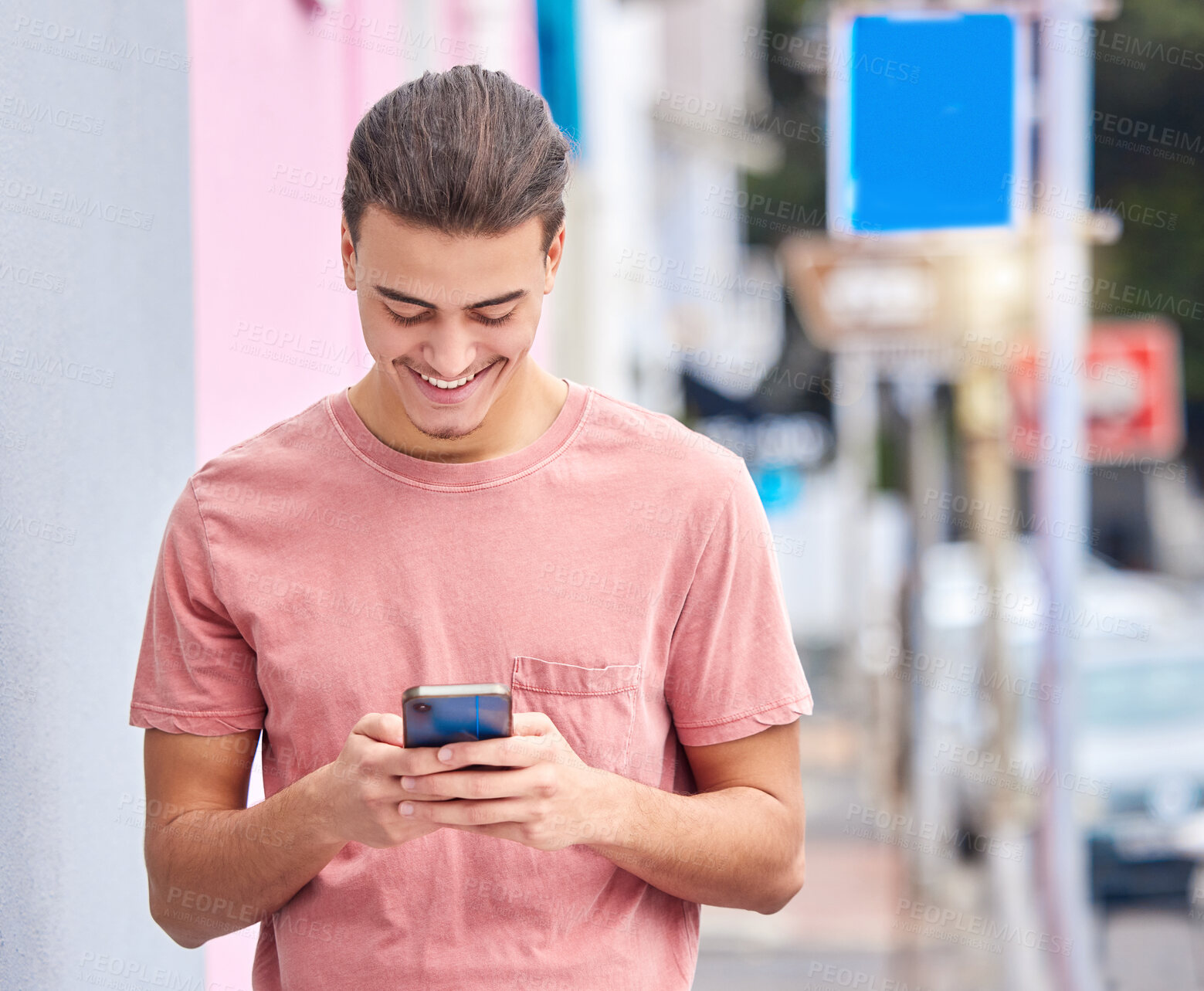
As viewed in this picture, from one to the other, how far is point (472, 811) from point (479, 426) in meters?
0.52

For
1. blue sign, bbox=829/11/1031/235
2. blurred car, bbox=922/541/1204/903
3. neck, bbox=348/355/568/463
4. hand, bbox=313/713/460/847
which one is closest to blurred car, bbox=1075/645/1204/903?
→ blurred car, bbox=922/541/1204/903

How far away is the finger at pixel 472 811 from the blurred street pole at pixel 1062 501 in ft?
12.5

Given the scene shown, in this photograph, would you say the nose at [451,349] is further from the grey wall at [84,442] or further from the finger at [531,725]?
the grey wall at [84,442]

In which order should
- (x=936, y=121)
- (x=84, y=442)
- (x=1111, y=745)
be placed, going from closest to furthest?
(x=84, y=442) → (x=936, y=121) → (x=1111, y=745)

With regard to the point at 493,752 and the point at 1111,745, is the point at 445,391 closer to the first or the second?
the point at 493,752

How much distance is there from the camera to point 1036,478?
5.17m

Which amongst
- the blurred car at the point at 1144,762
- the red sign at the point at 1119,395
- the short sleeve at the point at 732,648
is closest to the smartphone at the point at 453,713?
the short sleeve at the point at 732,648

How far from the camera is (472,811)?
1.56 metres

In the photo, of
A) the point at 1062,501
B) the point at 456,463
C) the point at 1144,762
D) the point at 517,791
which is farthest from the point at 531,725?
the point at 1144,762

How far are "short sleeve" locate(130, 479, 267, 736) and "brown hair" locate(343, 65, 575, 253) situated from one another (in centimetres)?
46

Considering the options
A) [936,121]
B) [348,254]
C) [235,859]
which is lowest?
[235,859]

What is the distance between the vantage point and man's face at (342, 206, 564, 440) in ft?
5.67

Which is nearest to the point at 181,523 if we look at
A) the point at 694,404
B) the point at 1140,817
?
the point at 1140,817

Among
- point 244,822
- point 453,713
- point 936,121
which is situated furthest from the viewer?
point 936,121
